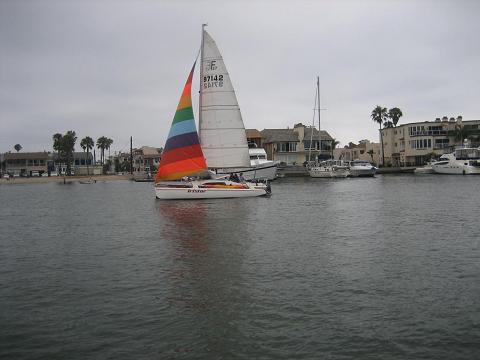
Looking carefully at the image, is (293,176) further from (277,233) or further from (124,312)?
(124,312)

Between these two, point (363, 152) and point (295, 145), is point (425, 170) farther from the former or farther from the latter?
point (363, 152)

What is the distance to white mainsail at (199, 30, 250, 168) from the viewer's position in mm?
39844

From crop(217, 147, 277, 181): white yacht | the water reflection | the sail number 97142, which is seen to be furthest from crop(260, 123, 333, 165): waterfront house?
the water reflection

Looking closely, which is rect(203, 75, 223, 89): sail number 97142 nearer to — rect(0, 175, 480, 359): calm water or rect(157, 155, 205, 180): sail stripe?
rect(157, 155, 205, 180): sail stripe

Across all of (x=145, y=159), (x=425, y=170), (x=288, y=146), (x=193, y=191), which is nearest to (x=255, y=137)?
(x=288, y=146)

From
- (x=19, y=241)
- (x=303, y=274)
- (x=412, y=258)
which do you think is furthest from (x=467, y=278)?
(x=19, y=241)

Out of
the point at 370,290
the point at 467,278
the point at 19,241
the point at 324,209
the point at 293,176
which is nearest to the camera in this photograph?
the point at 370,290

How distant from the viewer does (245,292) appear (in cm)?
1183

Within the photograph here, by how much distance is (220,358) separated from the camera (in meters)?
8.08

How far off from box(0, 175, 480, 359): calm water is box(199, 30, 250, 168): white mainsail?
1768cm

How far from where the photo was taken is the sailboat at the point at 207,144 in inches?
1512

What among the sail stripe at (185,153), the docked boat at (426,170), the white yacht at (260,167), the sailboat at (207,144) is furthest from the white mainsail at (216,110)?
the docked boat at (426,170)

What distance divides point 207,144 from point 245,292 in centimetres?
2934

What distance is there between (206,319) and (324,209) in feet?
74.1
